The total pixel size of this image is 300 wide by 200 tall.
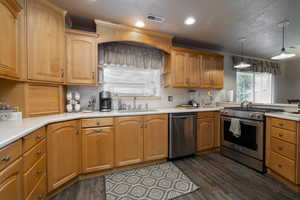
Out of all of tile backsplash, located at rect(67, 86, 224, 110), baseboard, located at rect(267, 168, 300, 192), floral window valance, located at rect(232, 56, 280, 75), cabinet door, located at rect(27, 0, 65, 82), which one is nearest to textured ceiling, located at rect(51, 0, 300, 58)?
Answer: cabinet door, located at rect(27, 0, 65, 82)

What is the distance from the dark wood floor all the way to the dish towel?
1.77 ft

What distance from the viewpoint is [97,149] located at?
6.29 feet

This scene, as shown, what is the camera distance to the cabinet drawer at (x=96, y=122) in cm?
185

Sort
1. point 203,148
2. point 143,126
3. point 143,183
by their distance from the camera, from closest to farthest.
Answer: point 143,183, point 143,126, point 203,148

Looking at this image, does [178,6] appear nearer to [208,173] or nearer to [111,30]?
[111,30]

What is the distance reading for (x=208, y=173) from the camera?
2047 millimetres

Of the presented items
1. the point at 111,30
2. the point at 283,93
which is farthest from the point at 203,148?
the point at 283,93

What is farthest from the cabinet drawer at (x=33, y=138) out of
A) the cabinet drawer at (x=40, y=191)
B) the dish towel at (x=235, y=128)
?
the dish towel at (x=235, y=128)

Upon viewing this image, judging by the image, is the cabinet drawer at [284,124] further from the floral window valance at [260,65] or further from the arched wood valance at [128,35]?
the floral window valance at [260,65]

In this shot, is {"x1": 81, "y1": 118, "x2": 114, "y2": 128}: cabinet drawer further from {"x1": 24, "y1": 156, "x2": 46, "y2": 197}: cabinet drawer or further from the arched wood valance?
the arched wood valance

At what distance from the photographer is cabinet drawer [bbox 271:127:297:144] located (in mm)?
1708

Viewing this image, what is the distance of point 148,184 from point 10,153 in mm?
1530

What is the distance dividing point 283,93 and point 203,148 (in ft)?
15.1

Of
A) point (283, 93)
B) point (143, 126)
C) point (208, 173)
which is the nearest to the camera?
point (208, 173)
